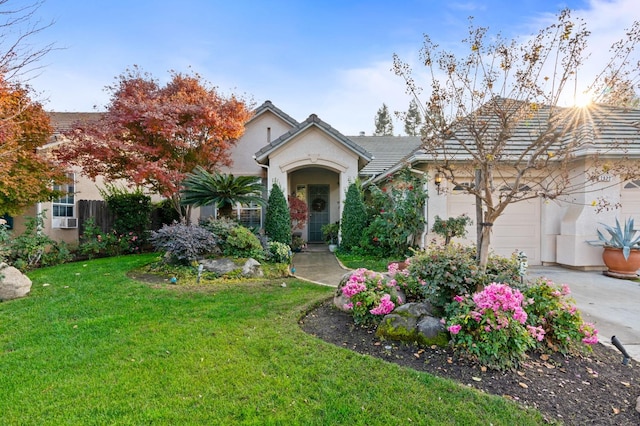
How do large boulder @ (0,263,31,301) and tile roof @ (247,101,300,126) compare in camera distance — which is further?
tile roof @ (247,101,300,126)

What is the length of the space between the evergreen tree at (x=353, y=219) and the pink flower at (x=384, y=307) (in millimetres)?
6832

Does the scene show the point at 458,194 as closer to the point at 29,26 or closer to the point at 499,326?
the point at 499,326

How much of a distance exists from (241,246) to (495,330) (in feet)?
21.4

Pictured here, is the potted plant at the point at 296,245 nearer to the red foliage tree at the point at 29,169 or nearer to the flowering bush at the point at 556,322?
the red foliage tree at the point at 29,169

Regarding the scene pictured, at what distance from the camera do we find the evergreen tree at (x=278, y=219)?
37.6 feet

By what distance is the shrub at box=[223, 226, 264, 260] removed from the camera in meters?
8.40

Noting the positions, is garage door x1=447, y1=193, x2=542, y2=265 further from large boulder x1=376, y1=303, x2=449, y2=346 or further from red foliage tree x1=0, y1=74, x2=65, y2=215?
red foliage tree x1=0, y1=74, x2=65, y2=215

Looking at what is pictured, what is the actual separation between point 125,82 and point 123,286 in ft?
26.2

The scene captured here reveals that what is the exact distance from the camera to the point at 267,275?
790 cm

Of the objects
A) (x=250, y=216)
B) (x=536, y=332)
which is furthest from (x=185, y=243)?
(x=536, y=332)

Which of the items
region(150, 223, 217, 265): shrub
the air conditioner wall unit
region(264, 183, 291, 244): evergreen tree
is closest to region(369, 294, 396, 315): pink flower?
region(150, 223, 217, 265): shrub

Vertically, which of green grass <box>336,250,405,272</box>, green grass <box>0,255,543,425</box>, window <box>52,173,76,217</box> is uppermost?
window <box>52,173,76,217</box>

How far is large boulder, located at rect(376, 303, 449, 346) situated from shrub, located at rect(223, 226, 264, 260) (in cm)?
512

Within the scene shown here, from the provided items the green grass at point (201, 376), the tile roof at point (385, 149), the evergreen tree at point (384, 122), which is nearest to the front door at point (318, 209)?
the tile roof at point (385, 149)
